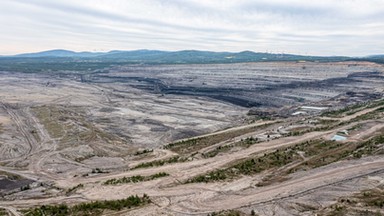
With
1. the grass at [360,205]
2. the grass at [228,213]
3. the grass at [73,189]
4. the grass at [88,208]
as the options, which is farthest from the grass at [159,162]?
the grass at [360,205]

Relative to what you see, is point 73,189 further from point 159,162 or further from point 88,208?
point 159,162

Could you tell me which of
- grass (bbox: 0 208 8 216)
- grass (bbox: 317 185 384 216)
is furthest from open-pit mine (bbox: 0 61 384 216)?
grass (bbox: 0 208 8 216)

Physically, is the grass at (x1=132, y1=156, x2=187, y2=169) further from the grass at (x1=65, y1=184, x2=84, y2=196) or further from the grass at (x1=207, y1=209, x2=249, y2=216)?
the grass at (x1=207, y1=209, x2=249, y2=216)

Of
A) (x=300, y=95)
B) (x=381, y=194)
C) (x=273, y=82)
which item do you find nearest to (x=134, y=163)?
(x=381, y=194)

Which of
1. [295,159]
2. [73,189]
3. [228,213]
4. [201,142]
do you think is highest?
[295,159]

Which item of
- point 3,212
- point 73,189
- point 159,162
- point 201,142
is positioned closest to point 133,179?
point 73,189

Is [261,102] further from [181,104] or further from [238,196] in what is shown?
[238,196]
